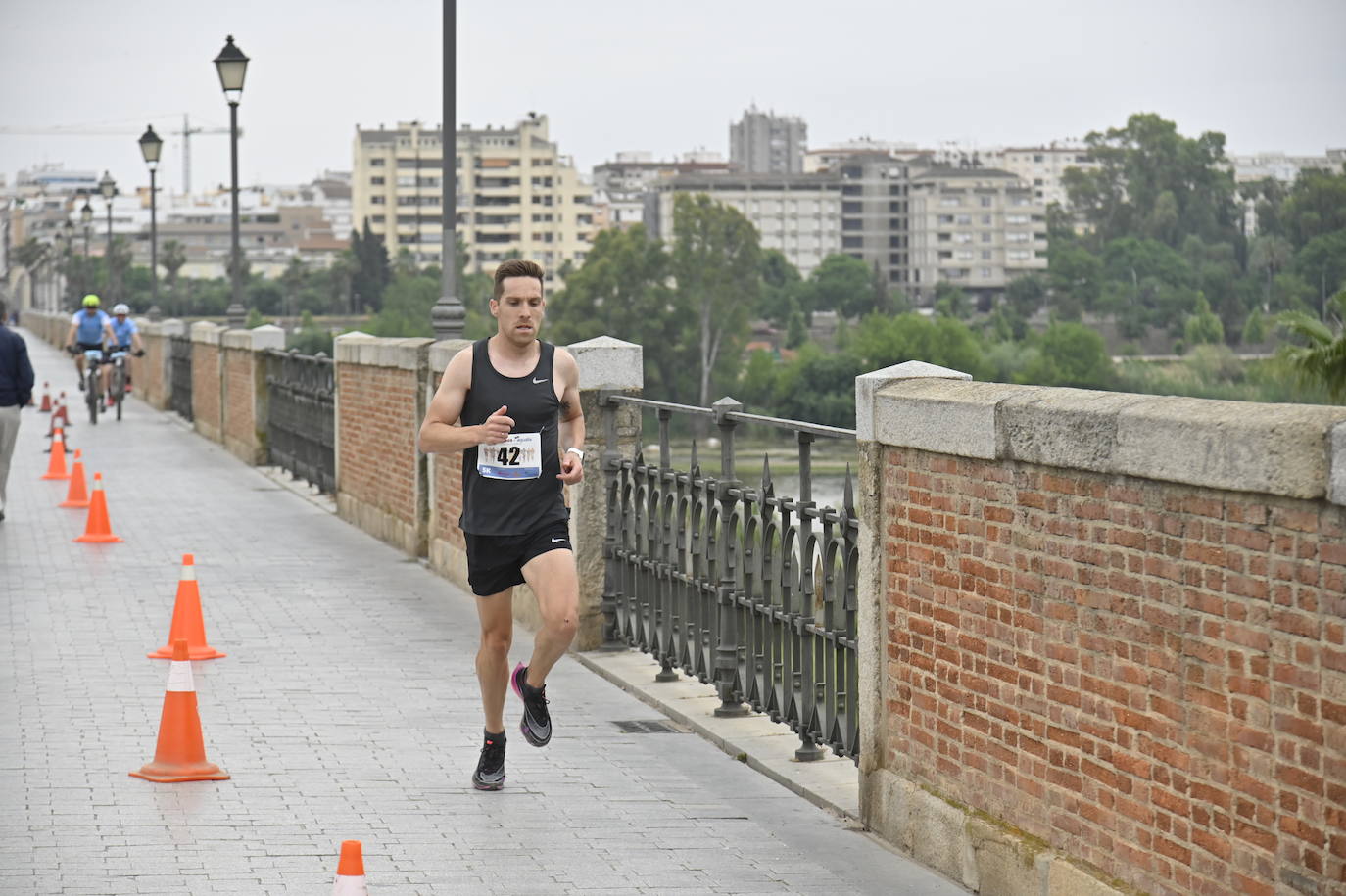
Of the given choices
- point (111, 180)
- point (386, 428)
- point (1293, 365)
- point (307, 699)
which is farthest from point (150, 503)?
point (111, 180)

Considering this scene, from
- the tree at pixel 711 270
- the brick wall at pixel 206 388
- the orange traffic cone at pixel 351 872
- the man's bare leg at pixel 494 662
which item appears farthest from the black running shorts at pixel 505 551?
the tree at pixel 711 270

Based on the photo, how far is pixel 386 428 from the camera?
15562 millimetres

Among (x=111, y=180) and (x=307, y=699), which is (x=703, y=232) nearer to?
(x=111, y=180)

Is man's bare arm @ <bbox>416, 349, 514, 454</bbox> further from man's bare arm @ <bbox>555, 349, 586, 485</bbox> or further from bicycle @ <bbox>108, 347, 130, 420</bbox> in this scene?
bicycle @ <bbox>108, 347, 130, 420</bbox>

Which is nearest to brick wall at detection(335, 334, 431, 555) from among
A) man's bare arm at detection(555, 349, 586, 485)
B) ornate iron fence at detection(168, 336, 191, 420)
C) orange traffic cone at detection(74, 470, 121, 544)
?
orange traffic cone at detection(74, 470, 121, 544)

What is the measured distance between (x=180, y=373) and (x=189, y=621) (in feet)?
78.2

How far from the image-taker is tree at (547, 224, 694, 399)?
156750 mm

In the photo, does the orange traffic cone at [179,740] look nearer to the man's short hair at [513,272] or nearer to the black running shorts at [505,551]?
the black running shorts at [505,551]

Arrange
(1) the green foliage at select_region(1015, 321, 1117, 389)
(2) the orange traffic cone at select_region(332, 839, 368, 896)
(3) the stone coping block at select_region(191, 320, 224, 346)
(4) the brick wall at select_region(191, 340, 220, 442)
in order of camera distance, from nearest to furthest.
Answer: (2) the orange traffic cone at select_region(332, 839, 368, 896), (4) the brick wall at select_region(191, 340, 220, 442), (3) the stone coping block at select_region(191, 320, 224, 346), (1) the green foliage at select_region(1015, 321, 1117, 389)

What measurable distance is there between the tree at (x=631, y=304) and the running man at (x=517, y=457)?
148m

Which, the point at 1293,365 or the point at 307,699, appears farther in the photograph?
the point at 1293,365

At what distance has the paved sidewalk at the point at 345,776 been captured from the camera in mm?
6219

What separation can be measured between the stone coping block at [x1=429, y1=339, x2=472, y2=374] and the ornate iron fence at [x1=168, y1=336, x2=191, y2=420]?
1874 centimetres

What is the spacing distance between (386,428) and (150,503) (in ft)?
13.4
